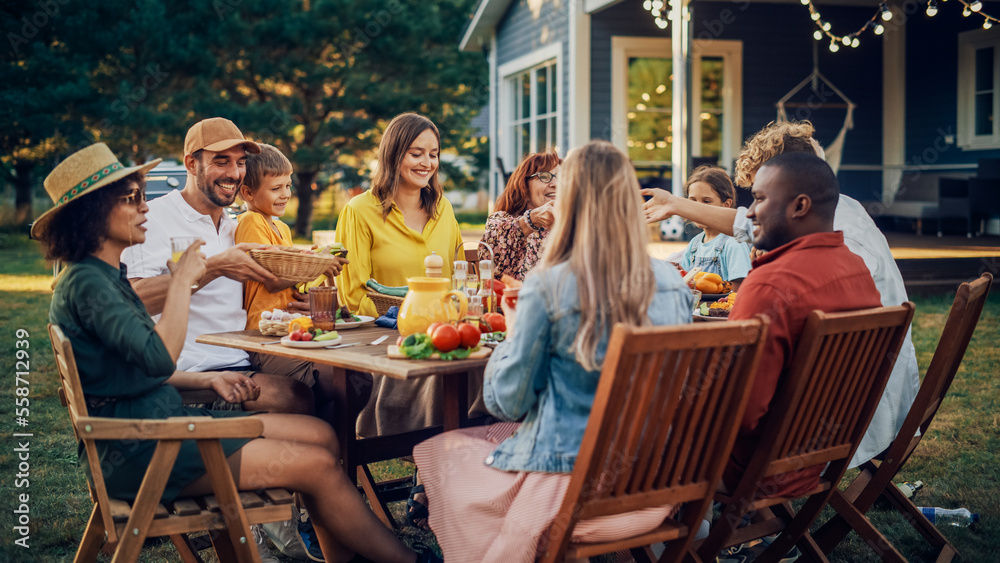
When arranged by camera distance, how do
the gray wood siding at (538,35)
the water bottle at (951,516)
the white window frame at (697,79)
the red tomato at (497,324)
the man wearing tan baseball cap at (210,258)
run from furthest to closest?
the gray wood siding at (538,35)
the white window frame at (697,79)
the water bottle at (951,516)
the man wearing tan baseball cap at (210,258)
the red tomato at (497,324)

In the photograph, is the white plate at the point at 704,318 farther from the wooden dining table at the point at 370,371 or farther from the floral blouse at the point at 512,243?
the floral blouse at the point at 512,243

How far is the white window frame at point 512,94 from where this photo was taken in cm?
1166

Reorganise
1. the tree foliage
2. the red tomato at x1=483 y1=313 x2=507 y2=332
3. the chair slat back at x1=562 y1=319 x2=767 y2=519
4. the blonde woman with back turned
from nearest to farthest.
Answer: the chair slat back at x1=562 y1=319 x2=767 y2=519 → the blonde woman with back turned → the red tomato at x1=483 y1=313 x2=507 y2=332 → the tree foliage

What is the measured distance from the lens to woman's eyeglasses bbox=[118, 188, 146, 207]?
2.49 meters

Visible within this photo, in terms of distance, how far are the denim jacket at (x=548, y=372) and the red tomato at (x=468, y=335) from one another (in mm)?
314

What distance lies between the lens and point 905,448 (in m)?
2.89

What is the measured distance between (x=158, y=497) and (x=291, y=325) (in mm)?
809

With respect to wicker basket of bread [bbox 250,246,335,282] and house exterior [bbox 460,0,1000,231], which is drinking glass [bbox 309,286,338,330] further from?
house exterior [bbox 460,0,1000,231]

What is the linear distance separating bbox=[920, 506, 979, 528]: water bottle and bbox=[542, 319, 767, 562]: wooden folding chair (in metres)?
1.77

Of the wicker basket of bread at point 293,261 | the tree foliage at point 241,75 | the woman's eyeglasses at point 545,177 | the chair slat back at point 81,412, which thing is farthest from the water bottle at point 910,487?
the tree foliage at point 241,75

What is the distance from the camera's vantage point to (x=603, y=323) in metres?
2.08

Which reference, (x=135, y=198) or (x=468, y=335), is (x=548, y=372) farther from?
(x=135, y=198)

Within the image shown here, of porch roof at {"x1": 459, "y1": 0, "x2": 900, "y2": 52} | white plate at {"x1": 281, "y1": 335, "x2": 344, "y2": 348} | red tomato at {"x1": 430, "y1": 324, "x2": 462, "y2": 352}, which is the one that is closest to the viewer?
red tomato at {"x1": 430, "y1": 324, "x2": 462, "y2": 352}

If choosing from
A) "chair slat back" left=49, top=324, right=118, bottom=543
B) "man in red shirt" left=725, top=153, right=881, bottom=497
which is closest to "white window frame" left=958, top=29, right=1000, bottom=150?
"man in red shirt" left=725, top=153, right=881, bottom=497
